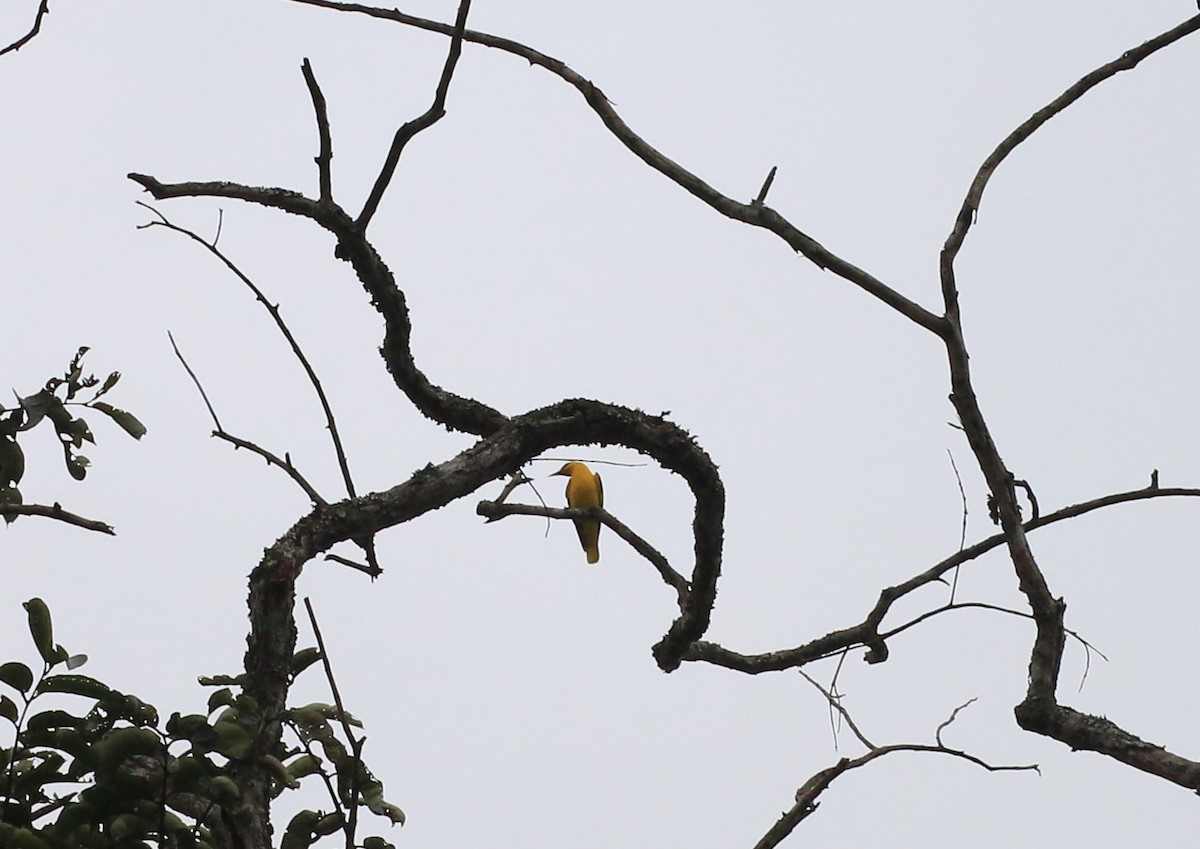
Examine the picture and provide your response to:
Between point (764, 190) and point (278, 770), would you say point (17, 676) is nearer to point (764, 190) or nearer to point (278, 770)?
point (278, 770)

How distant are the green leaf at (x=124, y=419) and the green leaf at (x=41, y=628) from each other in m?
0.74

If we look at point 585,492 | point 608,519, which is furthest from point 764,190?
point 585,492

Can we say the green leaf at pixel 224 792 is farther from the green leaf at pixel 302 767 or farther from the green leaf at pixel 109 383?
the green leaf at pixel 109 383

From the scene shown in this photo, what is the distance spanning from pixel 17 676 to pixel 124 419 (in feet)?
2.59

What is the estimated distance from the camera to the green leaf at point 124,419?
8.05 feet

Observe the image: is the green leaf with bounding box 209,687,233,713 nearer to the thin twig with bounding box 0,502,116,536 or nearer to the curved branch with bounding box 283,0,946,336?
the thin twig with bounding box 0,502,116,536

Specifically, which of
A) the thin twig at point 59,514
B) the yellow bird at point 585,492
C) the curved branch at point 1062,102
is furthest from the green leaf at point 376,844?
the yellow bird at point 585,492

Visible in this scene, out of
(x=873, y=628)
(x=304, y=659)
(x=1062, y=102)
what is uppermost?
(x=1062, y=102)

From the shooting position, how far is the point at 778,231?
6.98 ft

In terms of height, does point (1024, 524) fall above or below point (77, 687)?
above

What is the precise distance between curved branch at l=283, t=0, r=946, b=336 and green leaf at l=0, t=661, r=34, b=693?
1198 millimetres

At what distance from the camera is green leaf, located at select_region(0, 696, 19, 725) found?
1814 mm

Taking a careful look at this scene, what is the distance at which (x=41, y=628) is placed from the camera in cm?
174

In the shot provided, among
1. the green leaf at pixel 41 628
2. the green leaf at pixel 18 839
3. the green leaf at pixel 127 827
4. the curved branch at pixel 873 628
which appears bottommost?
the green leaf at pixel 18 839
